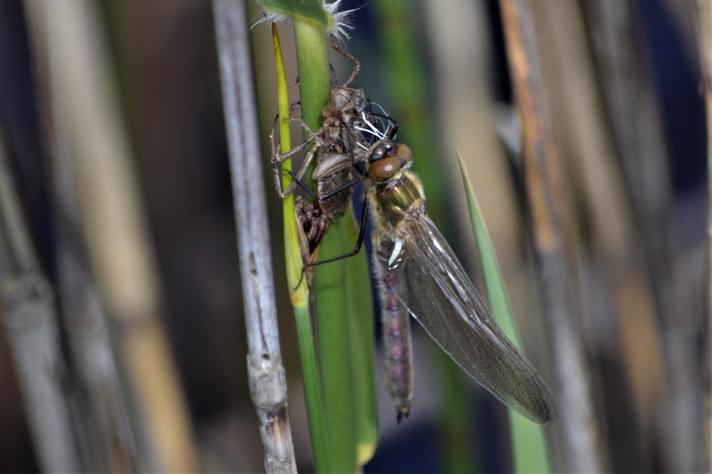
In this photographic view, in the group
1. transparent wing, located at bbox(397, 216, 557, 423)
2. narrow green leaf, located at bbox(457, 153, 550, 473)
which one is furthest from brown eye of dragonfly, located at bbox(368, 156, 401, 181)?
narrow green leaf, located at bbox(457, 153, 550, 473)

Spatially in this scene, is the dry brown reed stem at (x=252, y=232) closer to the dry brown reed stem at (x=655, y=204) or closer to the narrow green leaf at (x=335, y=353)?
the narrow green leaf at (x=335, y=353)

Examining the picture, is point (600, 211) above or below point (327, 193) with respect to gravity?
below

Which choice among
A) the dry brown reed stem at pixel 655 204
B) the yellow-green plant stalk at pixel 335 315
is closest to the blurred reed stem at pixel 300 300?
the yellow-green plant stalk at pixel 335 315

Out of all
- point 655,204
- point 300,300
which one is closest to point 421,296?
point 300,300

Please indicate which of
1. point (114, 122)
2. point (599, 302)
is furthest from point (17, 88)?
point (599, 302)

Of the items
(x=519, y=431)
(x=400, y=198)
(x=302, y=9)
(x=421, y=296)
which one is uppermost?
(x=302, y=9)

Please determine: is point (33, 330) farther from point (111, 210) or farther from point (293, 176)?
point (293, 176)

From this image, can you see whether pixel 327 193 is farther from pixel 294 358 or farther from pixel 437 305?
pixel 294 358
